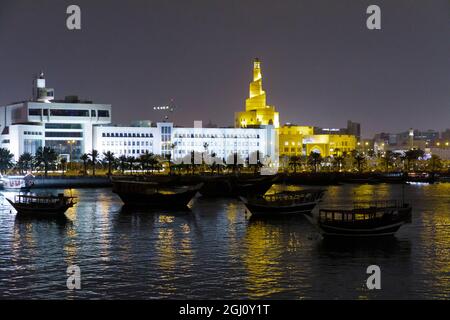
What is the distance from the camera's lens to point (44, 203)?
186 feet

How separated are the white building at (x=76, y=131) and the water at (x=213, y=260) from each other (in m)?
85.3

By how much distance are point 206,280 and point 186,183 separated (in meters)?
67.5

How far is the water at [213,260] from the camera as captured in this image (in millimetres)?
27875

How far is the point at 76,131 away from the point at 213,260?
361 feet

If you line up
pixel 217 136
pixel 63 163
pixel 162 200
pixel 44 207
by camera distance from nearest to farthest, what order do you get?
pixel 44 207 < pixel 162 200 < pixel 63 163 < pixel 217 136

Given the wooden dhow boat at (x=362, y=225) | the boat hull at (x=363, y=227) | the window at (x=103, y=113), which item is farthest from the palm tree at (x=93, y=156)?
the boat hull at (x=363, y=227)

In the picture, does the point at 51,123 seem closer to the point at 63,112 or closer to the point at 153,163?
the point at 63,112

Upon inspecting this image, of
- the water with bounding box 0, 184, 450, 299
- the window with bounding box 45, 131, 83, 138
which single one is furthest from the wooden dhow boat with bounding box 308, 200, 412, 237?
the window with bounding box 45, 131, 83, 138

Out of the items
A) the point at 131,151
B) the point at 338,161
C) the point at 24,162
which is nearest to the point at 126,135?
the point at 131,151

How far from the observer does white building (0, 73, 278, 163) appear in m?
135

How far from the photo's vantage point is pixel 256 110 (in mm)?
192375
